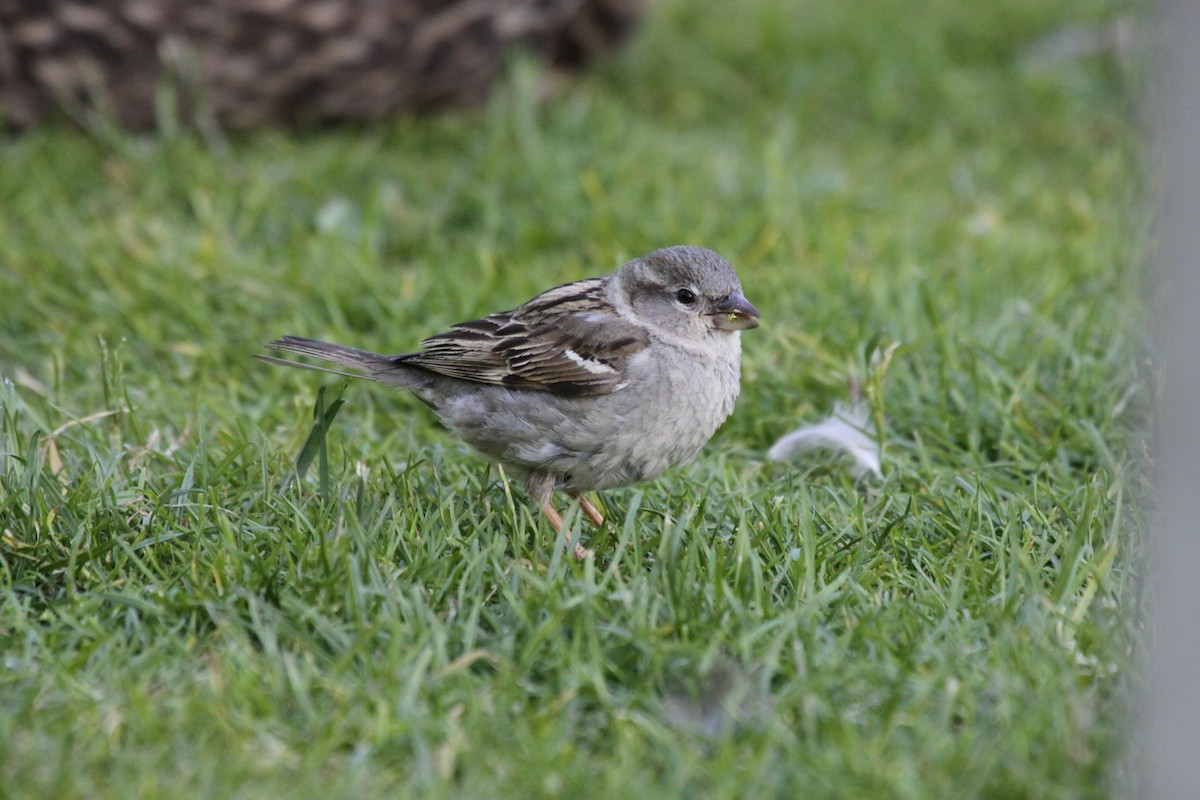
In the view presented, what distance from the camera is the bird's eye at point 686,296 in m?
4.14

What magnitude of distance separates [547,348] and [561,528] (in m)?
0.69

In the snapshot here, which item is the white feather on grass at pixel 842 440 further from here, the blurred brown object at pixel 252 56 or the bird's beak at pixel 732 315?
the blurred brown object at pixel 252 56

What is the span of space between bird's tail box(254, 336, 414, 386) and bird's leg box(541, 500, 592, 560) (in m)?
0.62

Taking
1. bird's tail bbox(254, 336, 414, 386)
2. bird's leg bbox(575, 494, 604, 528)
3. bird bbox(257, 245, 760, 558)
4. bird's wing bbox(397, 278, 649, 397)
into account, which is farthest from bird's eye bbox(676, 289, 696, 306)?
bird's tail bbox(254, 336, 414, 386)

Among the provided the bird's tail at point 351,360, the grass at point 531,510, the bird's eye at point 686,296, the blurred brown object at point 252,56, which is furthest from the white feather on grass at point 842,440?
the blurred brown object at point 252,56

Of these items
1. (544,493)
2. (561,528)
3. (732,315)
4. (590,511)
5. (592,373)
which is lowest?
(590,511)

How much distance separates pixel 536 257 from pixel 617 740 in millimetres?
3422

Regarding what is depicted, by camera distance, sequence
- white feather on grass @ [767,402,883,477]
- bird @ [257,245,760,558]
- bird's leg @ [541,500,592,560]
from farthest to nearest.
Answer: white feather on grass @ [767,402,883,477] < bird @ [257,245,760,558] < bird's leg @ [541,500,592,560]

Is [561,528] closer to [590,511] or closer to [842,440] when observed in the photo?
[590,511]

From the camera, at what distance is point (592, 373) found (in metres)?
3.94

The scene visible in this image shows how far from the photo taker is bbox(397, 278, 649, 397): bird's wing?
156 inches

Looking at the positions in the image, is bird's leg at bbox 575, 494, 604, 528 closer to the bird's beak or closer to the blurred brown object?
the bird's beak

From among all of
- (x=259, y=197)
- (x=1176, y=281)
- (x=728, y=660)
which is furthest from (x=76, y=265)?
(x=1176, y=281)

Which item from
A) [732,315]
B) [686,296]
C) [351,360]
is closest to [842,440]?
[732,315]
